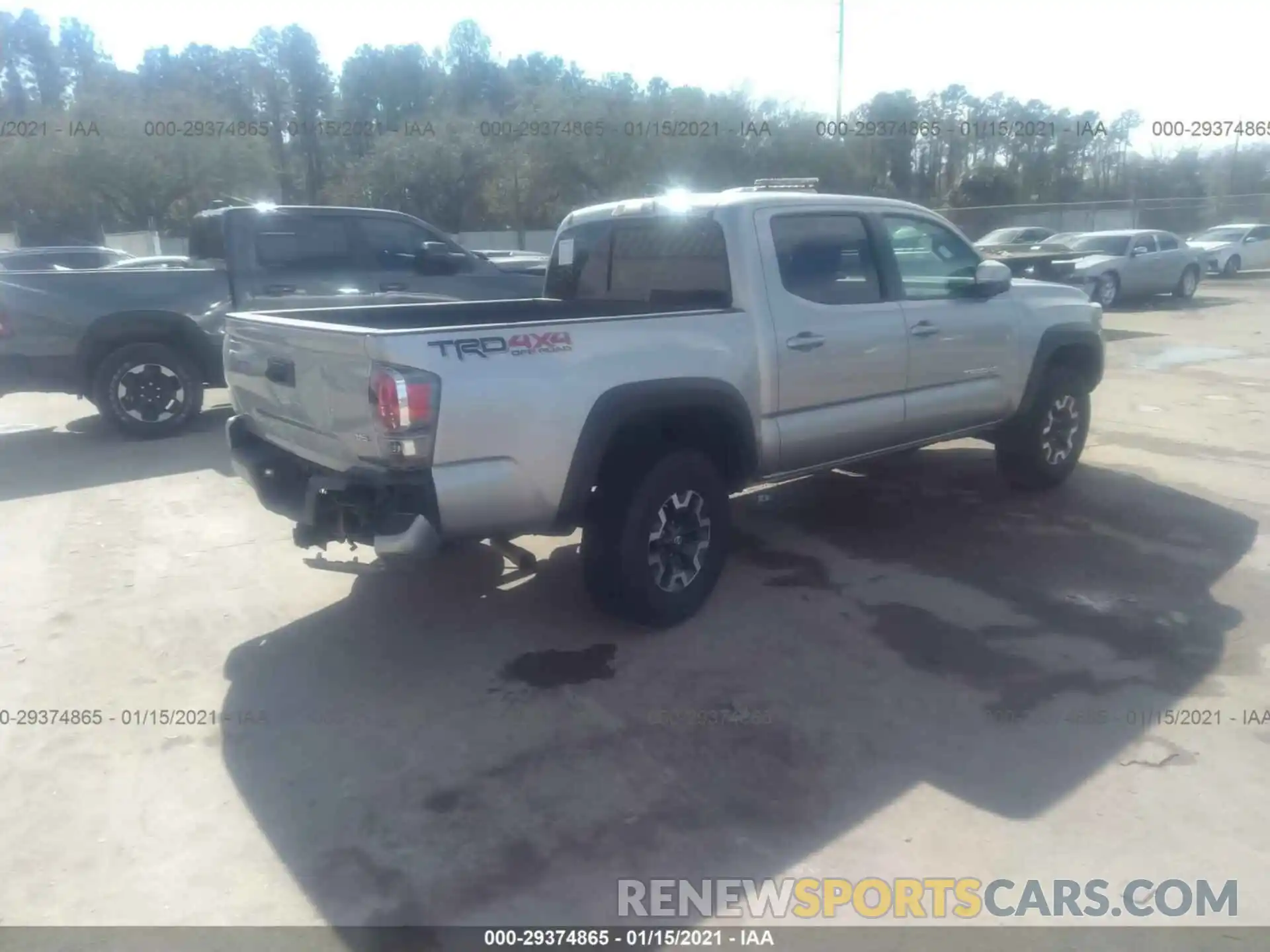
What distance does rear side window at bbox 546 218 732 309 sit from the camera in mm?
5211

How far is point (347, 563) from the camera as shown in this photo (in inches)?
175

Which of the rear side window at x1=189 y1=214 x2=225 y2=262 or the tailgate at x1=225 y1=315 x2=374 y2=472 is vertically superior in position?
the rear side window at x1=189 y1=214 x2=225 y2=262

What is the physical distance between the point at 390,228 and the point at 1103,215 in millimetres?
29619

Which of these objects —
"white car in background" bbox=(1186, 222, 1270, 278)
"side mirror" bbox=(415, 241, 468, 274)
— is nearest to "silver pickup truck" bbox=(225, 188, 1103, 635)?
"side mirror" bbox=(415, 241, 468, 274)

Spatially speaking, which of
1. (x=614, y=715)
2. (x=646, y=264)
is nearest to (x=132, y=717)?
(x=614, y=715)

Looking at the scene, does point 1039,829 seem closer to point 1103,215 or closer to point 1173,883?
point 1173,883

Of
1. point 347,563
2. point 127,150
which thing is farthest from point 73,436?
point 127,150

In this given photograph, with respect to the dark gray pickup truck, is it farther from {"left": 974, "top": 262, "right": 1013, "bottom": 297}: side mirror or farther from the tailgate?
{"left": 974, "top": 262, "right": 1013, "bottom": 297}: side mirror

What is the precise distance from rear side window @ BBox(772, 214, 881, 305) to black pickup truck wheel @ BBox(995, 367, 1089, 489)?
5.89 feet

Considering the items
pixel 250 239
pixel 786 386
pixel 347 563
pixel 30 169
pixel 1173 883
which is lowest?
pixel 1173 883

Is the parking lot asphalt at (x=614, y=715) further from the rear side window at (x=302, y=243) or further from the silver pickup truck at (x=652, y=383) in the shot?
the rear side window at (x=302, y=243)

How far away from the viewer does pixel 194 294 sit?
923 cm

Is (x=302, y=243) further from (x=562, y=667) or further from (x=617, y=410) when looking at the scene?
(x=562, y=667)

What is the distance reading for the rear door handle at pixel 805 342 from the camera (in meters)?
5.17
